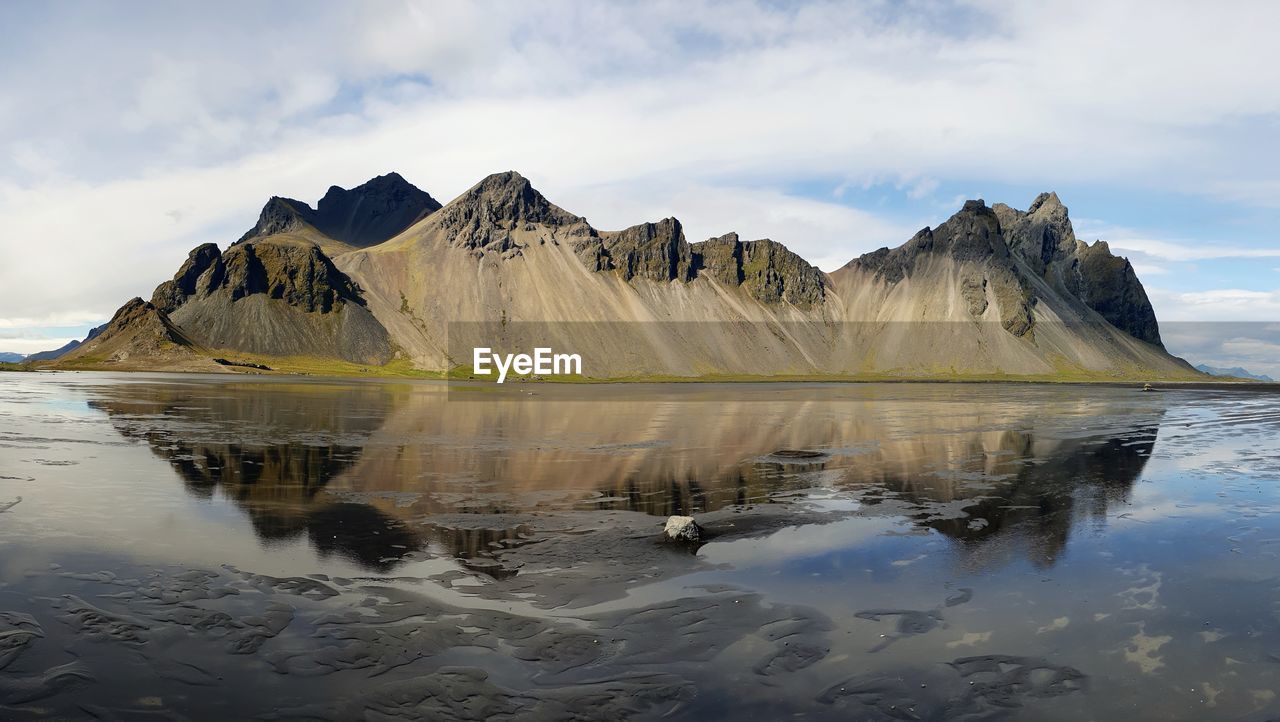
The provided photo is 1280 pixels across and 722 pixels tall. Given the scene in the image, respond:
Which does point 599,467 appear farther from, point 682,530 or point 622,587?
point 622,587

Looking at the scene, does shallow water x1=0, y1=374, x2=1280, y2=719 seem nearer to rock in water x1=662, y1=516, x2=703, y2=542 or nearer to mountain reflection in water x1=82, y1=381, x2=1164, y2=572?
mountain reflection in water x1=82, y1=381, x2=1164, y2=572

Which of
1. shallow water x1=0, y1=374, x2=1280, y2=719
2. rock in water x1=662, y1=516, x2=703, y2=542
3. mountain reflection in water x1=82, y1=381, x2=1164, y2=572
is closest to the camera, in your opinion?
shallow water x1=0, y1=374, x2=1280, y2=719

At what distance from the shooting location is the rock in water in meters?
23.4

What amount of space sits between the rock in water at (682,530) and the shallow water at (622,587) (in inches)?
35.8

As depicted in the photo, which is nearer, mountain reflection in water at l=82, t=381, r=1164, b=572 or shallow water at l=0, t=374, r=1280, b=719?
shallow water at l=0, t=374, r=1280, b=719

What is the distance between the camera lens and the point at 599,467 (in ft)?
127

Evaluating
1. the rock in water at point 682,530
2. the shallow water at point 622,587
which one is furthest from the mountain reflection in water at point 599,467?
the rock in water at point 682,530

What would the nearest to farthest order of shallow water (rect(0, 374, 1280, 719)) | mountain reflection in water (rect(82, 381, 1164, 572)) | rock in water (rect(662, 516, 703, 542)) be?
shallow water (rect(0, 374, 1280, 719)), rock in water (rect(662, 516, 703, 542)), mountain reflection in water (rect(82, 381, 1164, 572))

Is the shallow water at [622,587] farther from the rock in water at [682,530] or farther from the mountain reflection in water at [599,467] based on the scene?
the rock in water at [682,530]

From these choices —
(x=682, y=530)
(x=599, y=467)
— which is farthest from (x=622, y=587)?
(x=599, y=467)

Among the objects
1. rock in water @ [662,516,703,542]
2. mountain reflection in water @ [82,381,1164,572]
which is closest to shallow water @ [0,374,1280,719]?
mountain reflection in water @ [82,381,1164,572]

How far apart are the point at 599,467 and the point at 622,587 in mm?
20082

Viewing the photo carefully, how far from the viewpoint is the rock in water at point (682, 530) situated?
23.4 m

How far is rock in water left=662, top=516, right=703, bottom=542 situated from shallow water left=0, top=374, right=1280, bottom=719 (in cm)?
91
